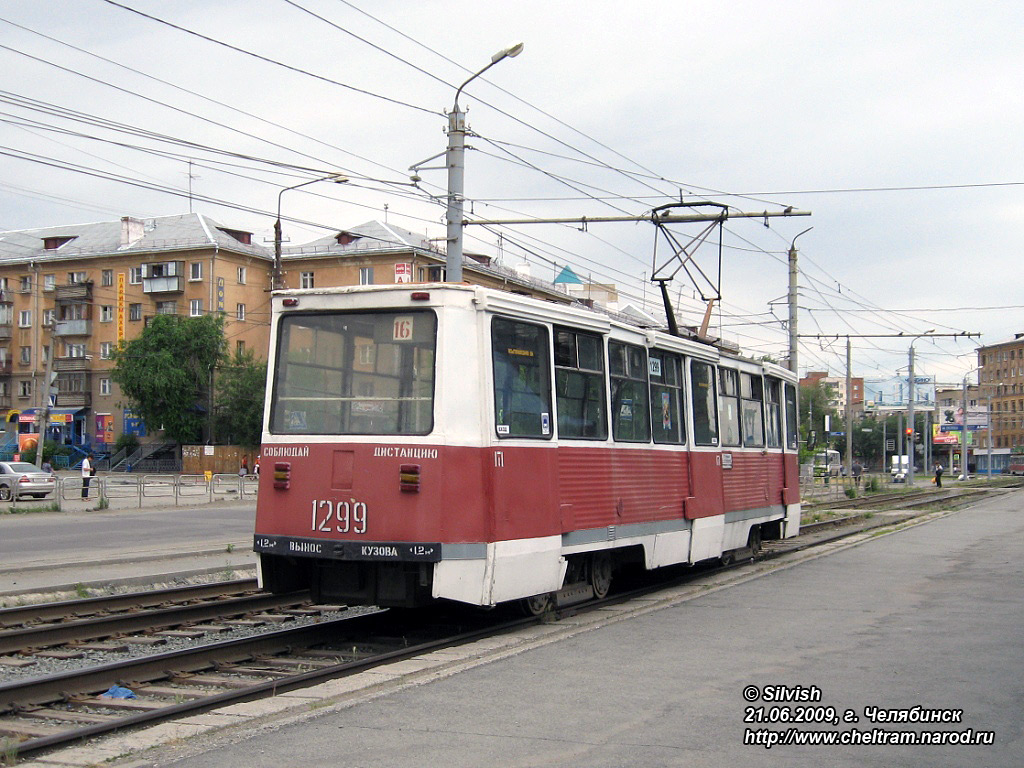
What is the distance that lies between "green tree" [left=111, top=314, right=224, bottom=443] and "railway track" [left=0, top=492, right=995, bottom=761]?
5834 centimetres

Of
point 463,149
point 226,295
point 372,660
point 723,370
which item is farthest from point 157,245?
point 372,660

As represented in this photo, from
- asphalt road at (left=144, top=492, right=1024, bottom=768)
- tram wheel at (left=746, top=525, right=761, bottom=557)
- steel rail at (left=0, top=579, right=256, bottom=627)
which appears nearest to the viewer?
asphalt road at (left=144, top=492, right=1024, bottom=768)

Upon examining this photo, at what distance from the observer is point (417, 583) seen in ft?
30.7

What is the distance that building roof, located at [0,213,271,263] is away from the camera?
70.6 m

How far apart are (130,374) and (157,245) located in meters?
9.53

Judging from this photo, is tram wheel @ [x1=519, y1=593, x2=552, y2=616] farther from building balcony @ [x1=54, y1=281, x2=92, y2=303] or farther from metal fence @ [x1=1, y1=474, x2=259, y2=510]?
building balcony @ [x1=54, y1=281, x2=92, y2=303]

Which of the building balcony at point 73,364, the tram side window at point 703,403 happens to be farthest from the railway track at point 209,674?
the building balcony at point 73,364

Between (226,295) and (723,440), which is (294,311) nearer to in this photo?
(723,440)

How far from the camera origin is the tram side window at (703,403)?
45.0ft

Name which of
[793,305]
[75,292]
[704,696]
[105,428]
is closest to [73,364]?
[75,292]

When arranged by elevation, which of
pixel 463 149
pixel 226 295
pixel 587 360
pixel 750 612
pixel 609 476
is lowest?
pixel 750 612

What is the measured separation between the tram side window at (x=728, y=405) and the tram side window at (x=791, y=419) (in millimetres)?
2834

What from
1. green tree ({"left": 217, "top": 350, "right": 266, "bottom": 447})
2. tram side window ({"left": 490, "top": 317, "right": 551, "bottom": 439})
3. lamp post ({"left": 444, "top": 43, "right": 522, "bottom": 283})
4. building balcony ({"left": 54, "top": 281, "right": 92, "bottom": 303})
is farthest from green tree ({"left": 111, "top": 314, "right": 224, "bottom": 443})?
tram side window ({"left": 490, "top": 317, "right": 551, "bottom": 439})

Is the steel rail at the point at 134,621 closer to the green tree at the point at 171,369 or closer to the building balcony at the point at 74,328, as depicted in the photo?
the green tree at the point at 171,369
